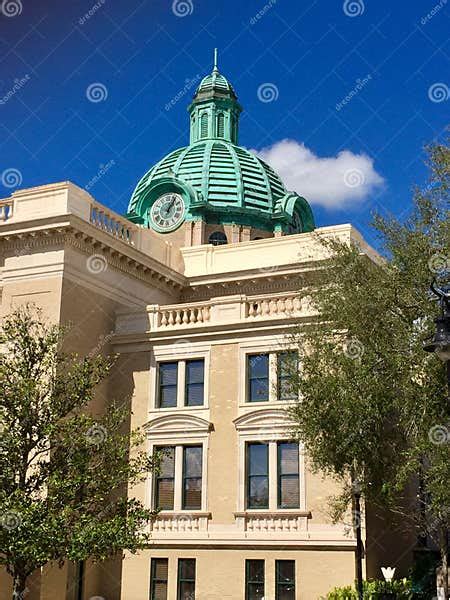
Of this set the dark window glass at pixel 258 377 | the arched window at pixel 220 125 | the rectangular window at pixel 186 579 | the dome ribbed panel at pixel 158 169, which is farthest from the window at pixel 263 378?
the arched window at pixel 220 125

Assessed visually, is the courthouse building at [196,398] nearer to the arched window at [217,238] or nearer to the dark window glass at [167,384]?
the dark window glass at [167,384]

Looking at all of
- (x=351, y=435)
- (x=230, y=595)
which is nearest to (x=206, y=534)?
(x=230, y=595)

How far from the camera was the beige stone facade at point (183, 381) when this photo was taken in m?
26.0

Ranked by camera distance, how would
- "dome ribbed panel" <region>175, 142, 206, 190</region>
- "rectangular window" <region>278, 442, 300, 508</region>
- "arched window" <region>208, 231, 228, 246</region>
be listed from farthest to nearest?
"dome ribbed panel" <region>175, 142, 206, 190</region> → "arched window" <region>208, 231, 228, 246</region> → "rectangular window" <region>278, 442, 300, 508</region>

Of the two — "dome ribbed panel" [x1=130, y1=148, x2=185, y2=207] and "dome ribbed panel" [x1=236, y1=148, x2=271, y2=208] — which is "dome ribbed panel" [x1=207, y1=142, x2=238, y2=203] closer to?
"dome ribbed panel" [x1=236, y1=148, x2=271, y2=208]

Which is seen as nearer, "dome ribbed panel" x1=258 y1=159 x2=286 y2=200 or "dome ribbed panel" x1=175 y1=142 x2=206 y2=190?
"dome ribbed panel" x1=175 y1=142 x2=206 y2=190

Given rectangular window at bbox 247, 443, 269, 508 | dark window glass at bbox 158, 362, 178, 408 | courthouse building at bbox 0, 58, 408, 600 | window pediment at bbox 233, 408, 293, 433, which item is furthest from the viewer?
dark window glass at bbox 158, 362, 178, 408

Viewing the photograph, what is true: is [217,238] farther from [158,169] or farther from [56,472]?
[56,472]

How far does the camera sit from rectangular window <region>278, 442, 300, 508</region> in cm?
2642

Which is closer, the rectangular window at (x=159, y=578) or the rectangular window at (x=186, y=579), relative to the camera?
the rectangular window at (x=186, y=579)

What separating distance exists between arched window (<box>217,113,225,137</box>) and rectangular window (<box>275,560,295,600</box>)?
31313 mm

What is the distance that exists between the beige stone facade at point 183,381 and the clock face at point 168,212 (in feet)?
31.9

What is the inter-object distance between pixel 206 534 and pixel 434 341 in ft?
60.0

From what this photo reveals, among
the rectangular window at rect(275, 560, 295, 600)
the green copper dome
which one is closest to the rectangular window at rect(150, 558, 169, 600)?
the rectangular window at rect(275, 560, 295, 600)
